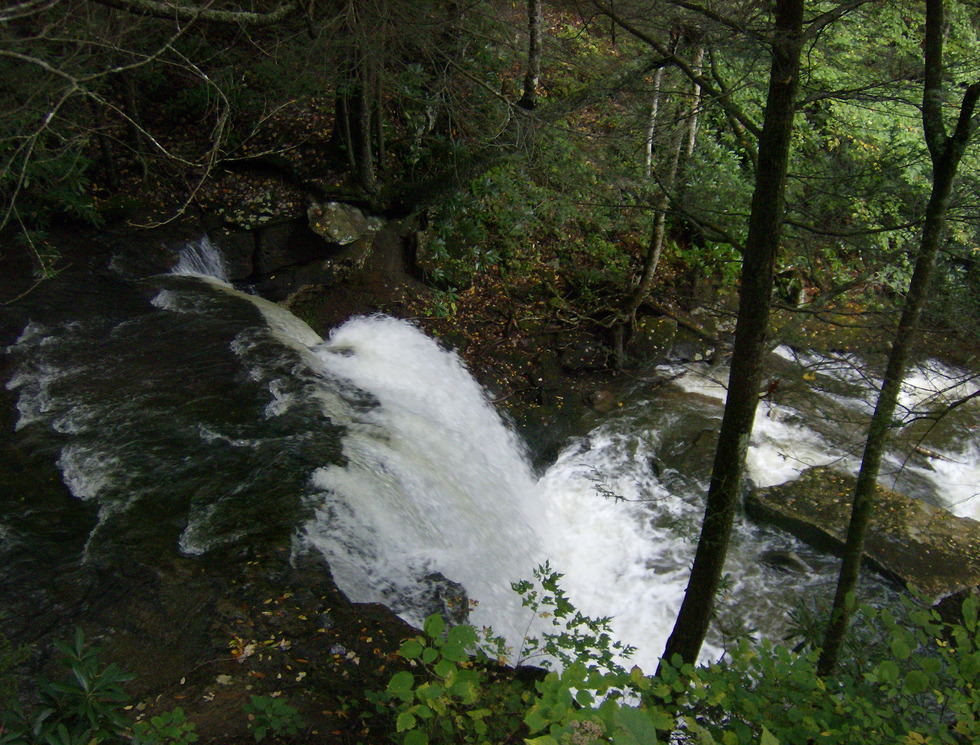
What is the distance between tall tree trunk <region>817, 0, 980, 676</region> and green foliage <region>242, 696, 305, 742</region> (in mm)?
2879

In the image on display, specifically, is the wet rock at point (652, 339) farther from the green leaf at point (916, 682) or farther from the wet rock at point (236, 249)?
the green leaf at point (916, 682)

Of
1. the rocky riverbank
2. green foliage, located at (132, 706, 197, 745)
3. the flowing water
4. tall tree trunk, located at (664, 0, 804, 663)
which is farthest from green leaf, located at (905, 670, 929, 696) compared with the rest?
green foliage, located at (132, 706, 197, 745)

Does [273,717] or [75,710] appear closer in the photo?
[75,710]

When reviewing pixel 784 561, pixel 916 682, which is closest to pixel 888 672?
pixel 916 682

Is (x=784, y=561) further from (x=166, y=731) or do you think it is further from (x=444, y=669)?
(x=166, y=731)

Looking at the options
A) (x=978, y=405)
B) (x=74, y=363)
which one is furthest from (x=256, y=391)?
(x=978, y=405)

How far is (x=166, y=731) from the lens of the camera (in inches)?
104

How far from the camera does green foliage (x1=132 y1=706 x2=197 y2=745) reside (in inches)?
98.9

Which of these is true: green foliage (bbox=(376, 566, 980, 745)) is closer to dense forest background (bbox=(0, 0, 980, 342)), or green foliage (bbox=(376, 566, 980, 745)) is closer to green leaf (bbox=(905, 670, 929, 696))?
green leaf (bbox=(905, 670, 929, 696))

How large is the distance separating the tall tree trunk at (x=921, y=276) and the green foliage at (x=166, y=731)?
3268mm

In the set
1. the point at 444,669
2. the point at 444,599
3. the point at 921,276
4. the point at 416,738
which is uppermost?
the point at 921,276

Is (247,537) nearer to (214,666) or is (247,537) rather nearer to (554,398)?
(214,666)

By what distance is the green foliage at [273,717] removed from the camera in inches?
111

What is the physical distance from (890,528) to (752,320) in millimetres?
4439
